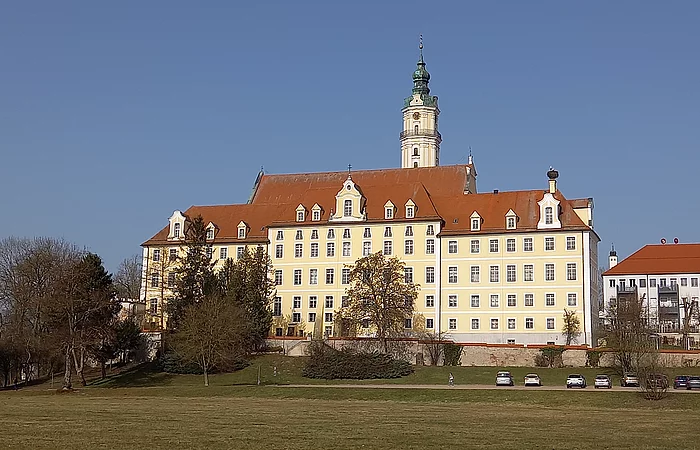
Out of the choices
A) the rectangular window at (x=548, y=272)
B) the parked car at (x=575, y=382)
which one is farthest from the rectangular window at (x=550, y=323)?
the parked car at (x=575, y=382)

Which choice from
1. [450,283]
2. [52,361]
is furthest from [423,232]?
[52,361]

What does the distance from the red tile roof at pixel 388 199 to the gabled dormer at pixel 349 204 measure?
36.7 inches

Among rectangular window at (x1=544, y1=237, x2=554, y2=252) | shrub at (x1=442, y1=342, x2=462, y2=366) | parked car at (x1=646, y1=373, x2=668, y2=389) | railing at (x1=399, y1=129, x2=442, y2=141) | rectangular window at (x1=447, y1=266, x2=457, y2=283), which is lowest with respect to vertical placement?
parked car at (x1=646, y1=373, x2=668, y2=389)

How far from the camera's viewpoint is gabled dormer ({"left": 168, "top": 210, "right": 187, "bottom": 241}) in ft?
300

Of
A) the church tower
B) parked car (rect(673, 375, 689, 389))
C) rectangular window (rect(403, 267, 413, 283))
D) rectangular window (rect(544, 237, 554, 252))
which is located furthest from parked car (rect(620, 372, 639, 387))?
the church tower

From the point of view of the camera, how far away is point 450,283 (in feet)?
269

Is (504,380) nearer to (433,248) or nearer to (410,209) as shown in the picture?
(433,248)

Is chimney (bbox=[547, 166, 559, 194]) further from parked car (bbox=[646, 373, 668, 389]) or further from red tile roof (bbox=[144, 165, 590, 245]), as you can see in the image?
parked car (bbox=[646, 373, 668, 389])

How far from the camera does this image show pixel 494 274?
265 ft

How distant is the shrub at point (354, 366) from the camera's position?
63.9 m

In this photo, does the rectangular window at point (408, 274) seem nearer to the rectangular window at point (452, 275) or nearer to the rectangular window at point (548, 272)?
the rectangular window at point (452, 275)

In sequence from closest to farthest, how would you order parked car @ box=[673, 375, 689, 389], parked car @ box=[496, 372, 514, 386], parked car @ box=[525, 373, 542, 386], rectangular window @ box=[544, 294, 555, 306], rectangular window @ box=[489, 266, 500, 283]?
Answer: parked car @ box=[673, 375, 689, 389] → parked car @ box=[525, 373, 542, 386] → parked car @ box=[496, 372, 514, 386] → rectangular window @ box=[544, 294, 555, 306] → rectangular window @ box=[489, 266, 500, 283]

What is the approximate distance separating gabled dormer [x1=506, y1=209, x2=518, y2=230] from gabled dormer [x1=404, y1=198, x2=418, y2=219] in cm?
884

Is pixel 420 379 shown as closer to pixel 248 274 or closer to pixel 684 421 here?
pixel 248 274
